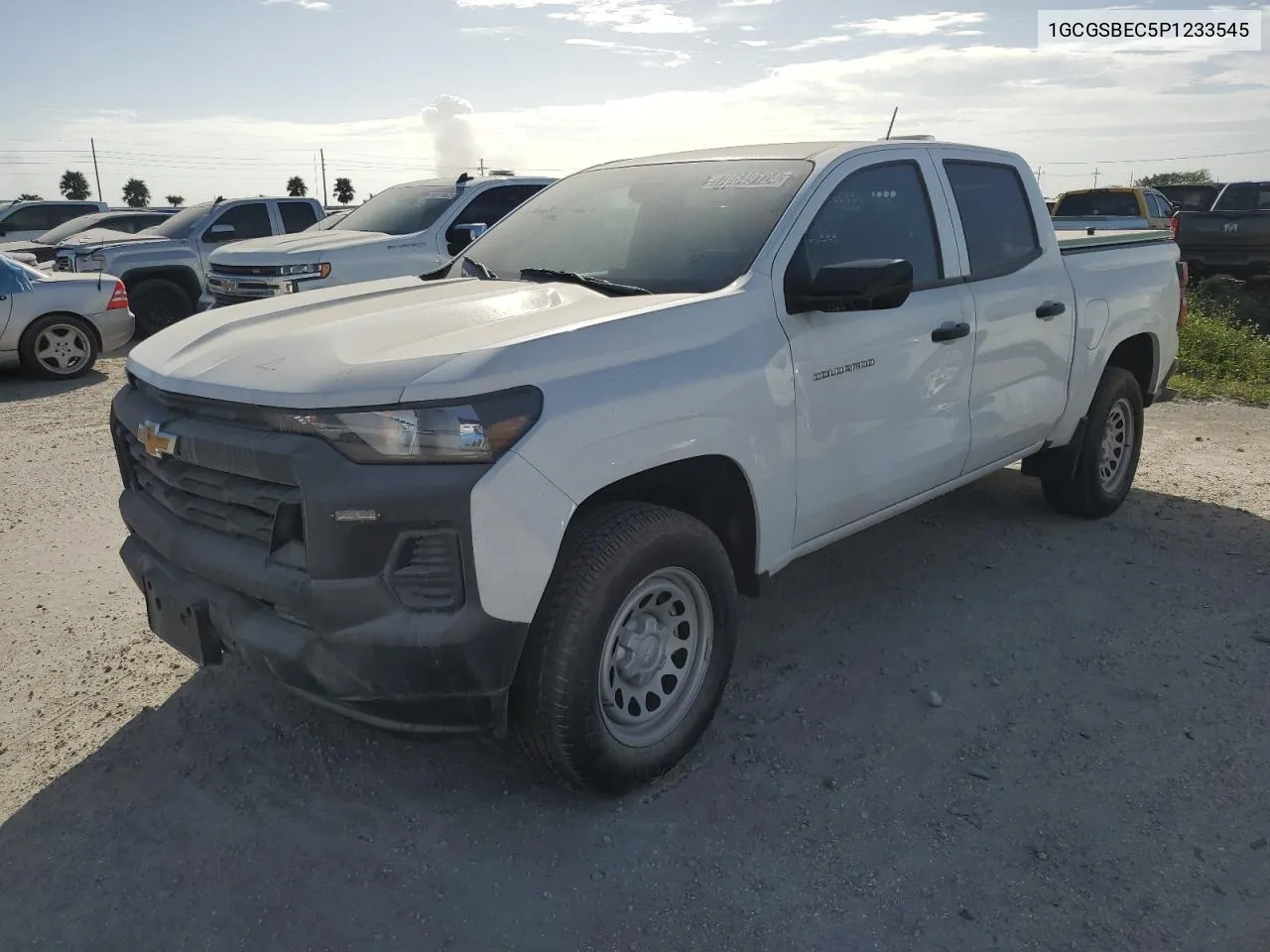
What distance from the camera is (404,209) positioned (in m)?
10.7

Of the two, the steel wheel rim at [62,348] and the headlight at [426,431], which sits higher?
the headlight at [426,431]

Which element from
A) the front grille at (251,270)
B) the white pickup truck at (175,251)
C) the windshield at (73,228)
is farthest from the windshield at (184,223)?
the windshield at (73,228)

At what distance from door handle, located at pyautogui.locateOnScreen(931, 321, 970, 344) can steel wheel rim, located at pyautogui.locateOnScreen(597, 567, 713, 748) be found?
1.55 m

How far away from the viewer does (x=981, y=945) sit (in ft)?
8.45

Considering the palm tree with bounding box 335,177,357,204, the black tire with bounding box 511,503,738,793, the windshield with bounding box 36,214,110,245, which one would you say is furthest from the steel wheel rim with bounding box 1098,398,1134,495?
the palm tree with bounding box 335,177,357,204

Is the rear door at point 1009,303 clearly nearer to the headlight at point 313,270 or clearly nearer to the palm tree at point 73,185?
the headlight at point 313,270

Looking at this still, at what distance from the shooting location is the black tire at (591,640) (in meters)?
2.81

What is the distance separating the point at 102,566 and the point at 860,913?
3970 mm

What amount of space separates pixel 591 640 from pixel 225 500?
1.09m

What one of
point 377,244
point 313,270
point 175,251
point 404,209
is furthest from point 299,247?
point 175,251

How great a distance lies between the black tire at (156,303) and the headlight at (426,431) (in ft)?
37.9

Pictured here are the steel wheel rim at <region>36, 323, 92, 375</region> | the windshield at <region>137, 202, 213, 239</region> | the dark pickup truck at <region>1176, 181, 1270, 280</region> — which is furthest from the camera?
the dark pickup truck at <region>1176, 181, 1270, 280</region>

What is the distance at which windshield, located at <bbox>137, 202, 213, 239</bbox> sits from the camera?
13703 millimetres

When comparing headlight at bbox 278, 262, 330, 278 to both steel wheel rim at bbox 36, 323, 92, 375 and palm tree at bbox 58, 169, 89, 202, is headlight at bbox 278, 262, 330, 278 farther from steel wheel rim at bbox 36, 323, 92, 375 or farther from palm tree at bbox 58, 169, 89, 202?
palm tree at bbox 58, 169, 89, 202
